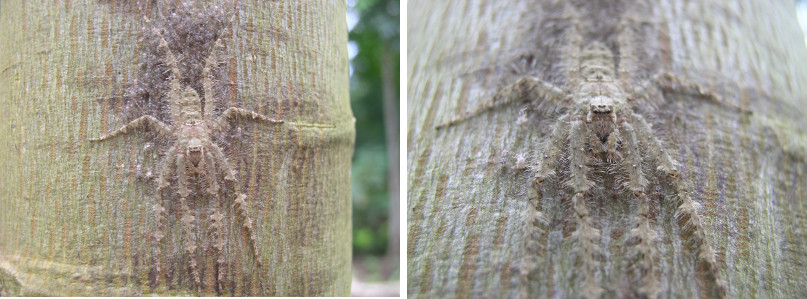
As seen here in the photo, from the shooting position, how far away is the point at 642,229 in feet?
4.16

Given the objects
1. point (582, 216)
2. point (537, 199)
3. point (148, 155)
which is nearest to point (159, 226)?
point (148, 155)

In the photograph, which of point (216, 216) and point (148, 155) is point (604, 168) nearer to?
point (216, 216)

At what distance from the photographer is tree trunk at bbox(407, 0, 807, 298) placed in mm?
1280

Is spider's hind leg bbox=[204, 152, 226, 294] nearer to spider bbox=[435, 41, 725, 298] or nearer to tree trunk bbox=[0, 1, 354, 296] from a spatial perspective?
tree trunk bbox=[0, 1, 354, 296]

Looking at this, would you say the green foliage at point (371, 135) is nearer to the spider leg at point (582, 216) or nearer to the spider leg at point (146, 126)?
the spider leg at point (146, 126)

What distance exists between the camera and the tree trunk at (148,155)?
1.52 m

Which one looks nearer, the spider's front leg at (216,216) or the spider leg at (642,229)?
the spider leg at (642,229)

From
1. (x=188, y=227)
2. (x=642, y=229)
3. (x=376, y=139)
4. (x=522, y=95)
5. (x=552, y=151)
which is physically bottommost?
(x=376, y=139)

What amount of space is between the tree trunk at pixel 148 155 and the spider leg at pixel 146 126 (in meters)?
0.01

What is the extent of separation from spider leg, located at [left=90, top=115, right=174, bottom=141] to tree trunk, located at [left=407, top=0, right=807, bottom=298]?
829mm

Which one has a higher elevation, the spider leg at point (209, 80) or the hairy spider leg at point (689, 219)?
the spider leg at point (209, 80)

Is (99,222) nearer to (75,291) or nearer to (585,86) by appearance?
(75,291)

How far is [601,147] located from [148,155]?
1.44 meters

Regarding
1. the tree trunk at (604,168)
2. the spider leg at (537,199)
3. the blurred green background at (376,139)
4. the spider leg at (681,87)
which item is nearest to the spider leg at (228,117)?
the tree trunk at (604,168)
